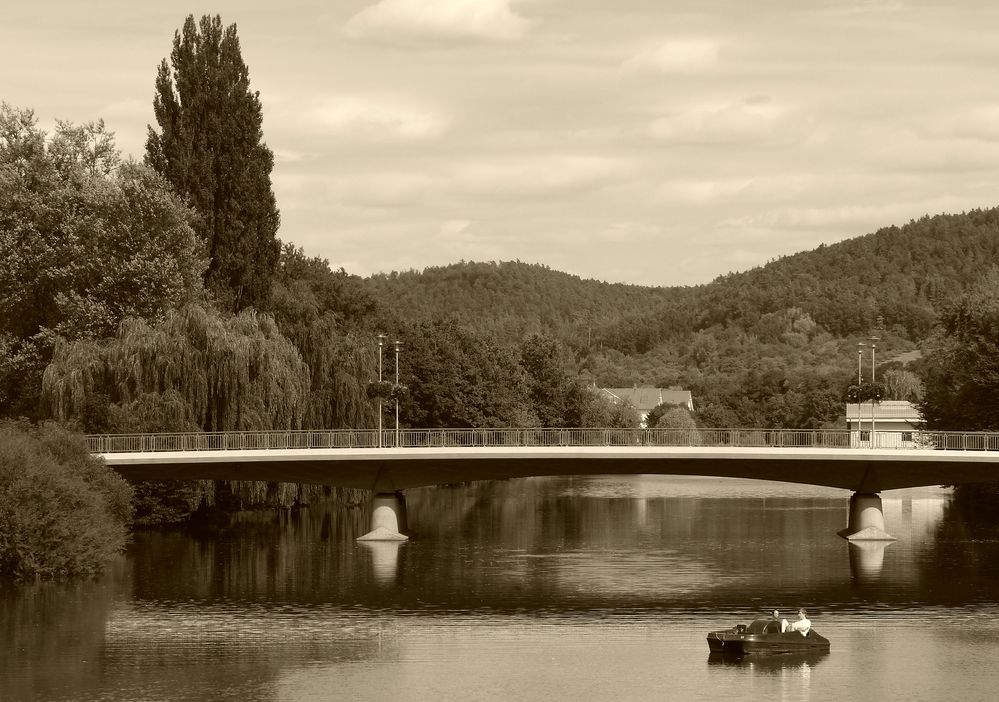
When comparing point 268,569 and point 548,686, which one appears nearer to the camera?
point 548,686

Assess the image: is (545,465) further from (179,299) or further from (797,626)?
(797,626)

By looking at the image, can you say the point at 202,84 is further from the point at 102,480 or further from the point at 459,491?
the point at 459,491

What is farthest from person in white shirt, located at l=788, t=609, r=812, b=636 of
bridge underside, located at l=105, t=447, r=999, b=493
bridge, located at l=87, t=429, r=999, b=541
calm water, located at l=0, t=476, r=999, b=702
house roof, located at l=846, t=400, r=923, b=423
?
house roof, located at l=846, t=400, r=923, b=423

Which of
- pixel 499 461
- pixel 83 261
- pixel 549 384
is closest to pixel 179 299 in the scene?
pixel 83 261

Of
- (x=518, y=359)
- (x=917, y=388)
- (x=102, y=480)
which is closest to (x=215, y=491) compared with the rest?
(x=102, y=480)

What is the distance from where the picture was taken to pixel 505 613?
195 ft

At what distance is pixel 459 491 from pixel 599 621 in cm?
6911

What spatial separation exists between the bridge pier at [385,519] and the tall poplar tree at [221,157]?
574 inches

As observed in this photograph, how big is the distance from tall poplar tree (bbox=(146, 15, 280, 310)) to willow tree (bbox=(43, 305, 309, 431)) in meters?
6.28

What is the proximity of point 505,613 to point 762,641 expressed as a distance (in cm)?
1151

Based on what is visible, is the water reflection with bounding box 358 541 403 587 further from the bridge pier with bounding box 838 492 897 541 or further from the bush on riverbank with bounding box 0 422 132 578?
the bridge pier with bounding box 838 492 897 541

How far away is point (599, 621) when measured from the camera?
5769 centimetres

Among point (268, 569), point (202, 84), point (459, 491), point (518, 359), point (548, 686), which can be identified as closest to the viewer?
point (548, 686)

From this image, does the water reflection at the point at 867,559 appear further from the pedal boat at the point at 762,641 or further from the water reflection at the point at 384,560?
the water reflection at the point at 384,560
